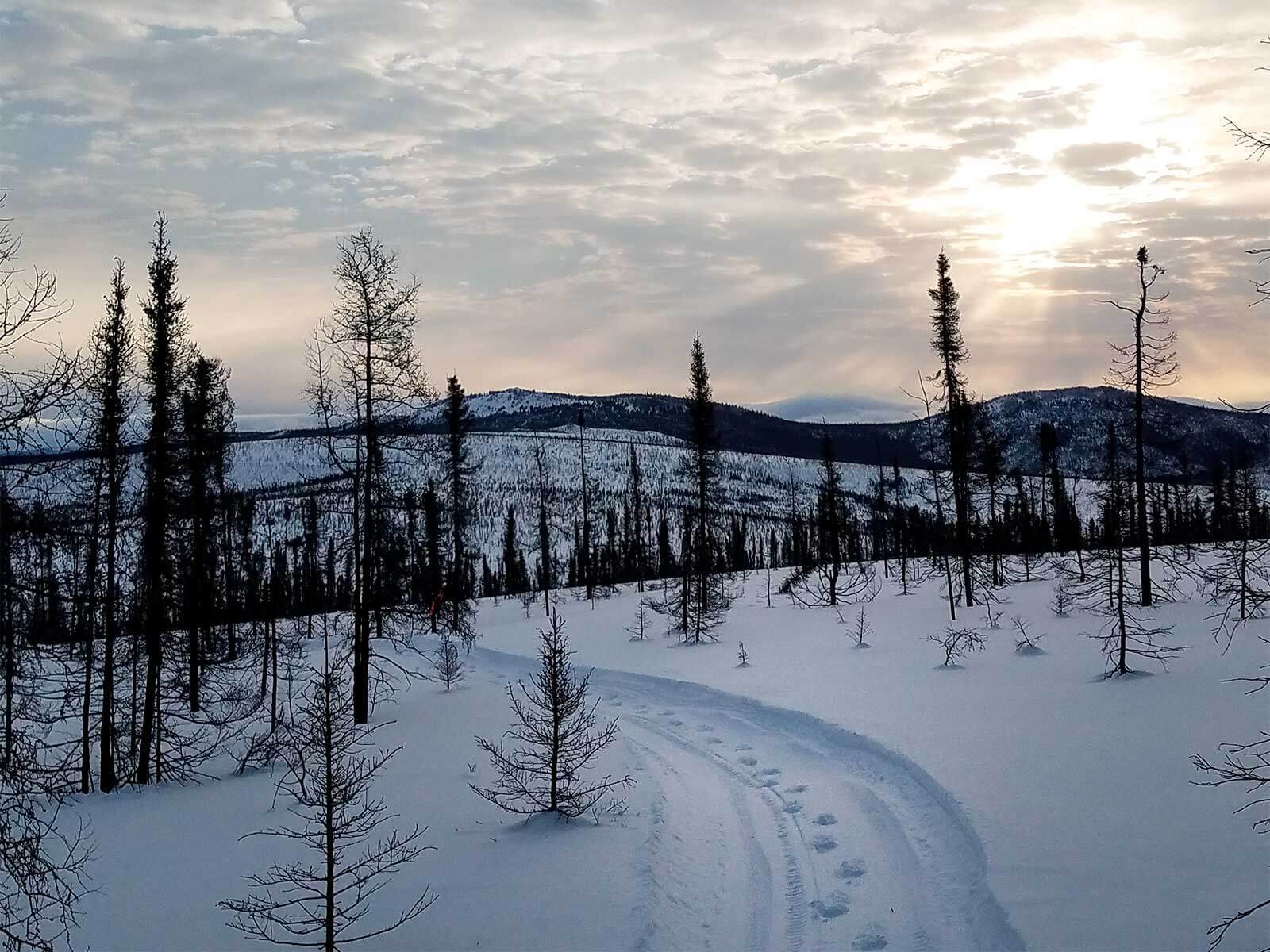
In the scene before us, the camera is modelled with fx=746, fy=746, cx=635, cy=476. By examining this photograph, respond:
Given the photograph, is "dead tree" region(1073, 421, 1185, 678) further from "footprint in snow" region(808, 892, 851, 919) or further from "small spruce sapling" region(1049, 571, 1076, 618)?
"footprint in snow" region(808, 892, 851, 919)

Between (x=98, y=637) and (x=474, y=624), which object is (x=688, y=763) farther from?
(x=474, y=624)

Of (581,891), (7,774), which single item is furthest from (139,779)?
(581,891)

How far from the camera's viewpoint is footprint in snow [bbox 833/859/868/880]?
9070 mm

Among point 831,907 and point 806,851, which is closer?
point 831,907

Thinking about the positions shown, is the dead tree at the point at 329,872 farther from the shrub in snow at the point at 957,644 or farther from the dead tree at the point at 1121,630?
the shrub in snow at the point at 957,644

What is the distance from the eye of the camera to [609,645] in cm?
3062

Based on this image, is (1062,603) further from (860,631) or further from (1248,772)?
(1248,772)

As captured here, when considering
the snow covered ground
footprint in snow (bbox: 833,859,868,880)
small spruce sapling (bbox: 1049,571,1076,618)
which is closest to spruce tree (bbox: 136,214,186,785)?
the snow covered ground

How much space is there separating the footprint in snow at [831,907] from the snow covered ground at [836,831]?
4 cm

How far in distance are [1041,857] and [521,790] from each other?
662cm

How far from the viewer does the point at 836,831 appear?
10.5 metres

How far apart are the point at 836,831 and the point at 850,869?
1290 millimetres

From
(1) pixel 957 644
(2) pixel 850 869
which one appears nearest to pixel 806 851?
(2) pixel 850 869

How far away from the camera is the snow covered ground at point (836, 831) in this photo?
7707mm
